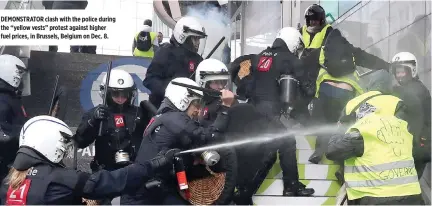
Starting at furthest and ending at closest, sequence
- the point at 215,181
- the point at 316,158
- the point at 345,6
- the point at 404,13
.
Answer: the point at 345,6 < the point at 404,13 < the point at 316,158 < the point at 215,181

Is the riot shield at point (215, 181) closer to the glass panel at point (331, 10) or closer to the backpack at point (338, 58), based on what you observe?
the backpack at point (338, 58)

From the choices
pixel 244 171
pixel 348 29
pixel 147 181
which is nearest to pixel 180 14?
pixel 348 29

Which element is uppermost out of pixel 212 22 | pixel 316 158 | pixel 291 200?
pixel 212 22

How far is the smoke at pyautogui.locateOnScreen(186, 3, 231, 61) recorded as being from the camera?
1617 cm

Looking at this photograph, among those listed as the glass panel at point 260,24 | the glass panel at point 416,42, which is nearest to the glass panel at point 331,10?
the glass panel at point 416,42

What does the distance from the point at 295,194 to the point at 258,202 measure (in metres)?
0.41

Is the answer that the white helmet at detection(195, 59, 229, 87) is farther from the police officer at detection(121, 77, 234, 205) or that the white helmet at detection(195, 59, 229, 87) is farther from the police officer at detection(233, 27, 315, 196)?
the police officer at detection(121, 77, 234, 205)

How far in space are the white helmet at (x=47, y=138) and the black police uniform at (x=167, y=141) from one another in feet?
3.26

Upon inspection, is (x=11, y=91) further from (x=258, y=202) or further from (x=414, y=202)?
(x=414, y=202)

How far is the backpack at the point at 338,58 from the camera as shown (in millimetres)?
8180

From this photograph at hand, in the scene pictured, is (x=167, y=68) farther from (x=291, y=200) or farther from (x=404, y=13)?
(x=404, y=13)

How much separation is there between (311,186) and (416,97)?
1.52 metres

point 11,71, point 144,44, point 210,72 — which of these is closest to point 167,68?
point 210,72

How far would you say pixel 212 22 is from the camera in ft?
53.7
